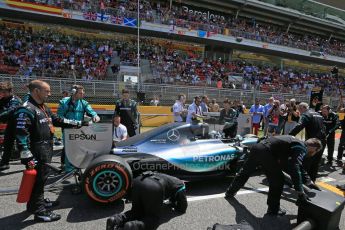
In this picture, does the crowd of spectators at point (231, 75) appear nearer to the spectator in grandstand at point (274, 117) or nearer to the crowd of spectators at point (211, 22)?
the crowd of spectators at point (211, 22)

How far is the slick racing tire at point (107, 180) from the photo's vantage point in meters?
4.29

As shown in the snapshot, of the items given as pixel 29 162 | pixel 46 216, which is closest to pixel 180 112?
pixel 46 216

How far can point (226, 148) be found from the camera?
17.8 feet

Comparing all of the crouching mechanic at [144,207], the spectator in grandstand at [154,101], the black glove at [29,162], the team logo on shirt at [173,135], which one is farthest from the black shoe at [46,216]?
the spectator in grandstand at [154,101]

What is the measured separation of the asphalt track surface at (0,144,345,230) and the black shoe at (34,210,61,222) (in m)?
0.06

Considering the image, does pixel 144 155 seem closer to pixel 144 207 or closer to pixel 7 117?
pixel 144 207

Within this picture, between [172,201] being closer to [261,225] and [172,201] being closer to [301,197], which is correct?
[261,225]

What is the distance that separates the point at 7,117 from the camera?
5.89 metres

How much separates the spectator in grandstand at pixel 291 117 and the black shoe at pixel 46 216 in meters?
6.52

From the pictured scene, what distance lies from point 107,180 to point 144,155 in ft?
2.47

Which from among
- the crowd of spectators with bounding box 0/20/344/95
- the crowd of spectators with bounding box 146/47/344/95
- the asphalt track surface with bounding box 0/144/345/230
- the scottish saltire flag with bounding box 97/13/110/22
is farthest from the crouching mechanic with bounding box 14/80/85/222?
the scottish saltire flag with bounding box 97/13/110/22

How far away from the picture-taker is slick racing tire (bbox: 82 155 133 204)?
4.29 metres

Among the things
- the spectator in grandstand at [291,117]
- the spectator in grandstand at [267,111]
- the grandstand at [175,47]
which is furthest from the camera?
the grandstand at [175,47]

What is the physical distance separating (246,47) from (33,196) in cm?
2962
